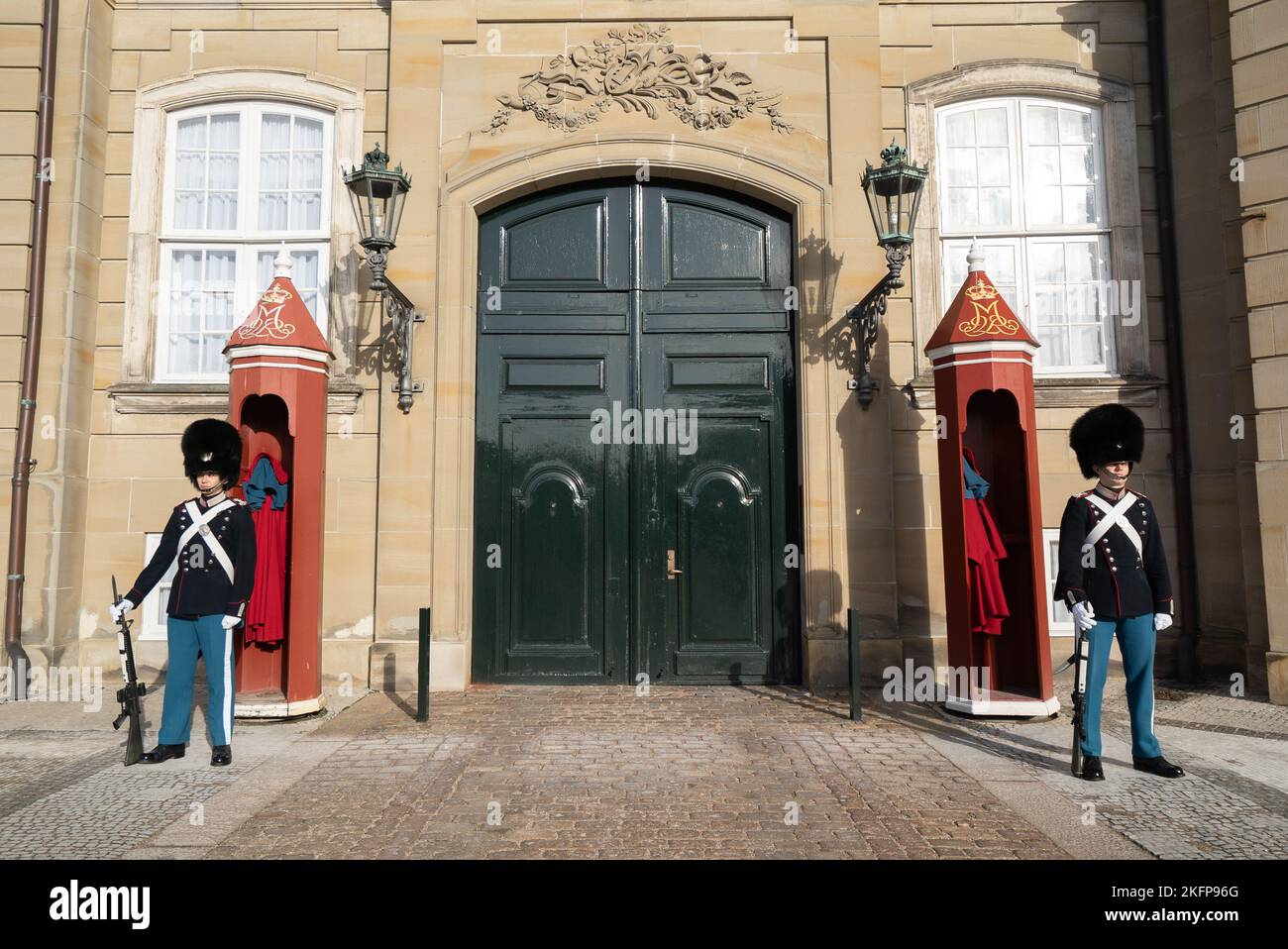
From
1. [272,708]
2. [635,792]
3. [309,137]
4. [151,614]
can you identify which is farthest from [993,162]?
[151,614]

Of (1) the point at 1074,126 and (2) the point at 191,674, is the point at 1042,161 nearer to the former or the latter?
(1) the point at 1074,126

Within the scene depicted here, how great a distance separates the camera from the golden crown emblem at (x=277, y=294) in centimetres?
673

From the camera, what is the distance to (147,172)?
331 inches

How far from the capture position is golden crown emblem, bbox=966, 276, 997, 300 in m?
6.78

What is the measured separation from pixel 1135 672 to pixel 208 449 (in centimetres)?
581

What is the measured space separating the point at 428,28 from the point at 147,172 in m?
3.00

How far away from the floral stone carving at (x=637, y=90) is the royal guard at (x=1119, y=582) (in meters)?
4.62

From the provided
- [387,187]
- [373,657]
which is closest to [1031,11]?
[387,187]

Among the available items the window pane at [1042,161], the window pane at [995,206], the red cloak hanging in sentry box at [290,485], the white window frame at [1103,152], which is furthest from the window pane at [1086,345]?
the red cloak hanging in sentry box at [290,485]

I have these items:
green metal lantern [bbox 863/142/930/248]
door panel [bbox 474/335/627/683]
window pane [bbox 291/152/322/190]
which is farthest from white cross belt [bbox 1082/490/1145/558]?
window pane [bbox 291/152/322/190]

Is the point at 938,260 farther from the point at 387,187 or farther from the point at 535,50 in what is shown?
the point at 387,187

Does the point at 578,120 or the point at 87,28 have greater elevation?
the point at 87,28

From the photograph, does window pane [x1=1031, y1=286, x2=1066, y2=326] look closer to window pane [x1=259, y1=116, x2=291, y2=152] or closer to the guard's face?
the guard's face

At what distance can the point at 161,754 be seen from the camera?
5438 mm
